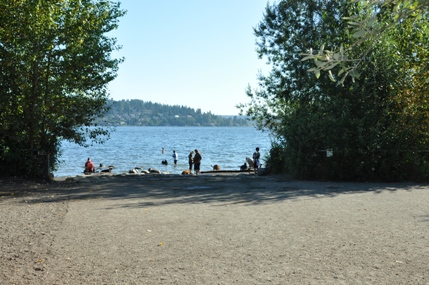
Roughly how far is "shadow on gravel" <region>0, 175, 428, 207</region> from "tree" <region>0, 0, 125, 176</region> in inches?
67.0

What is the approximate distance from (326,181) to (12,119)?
1167 centimetres

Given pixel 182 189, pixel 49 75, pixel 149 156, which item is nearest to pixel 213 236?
pixel 182 189

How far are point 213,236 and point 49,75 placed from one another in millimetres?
12438

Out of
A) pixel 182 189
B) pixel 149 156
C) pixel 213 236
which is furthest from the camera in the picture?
pixel 149 156

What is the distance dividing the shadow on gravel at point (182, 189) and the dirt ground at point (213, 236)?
0.21 feet

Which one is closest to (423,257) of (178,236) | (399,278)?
(399,278)

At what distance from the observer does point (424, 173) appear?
1897 centimetres

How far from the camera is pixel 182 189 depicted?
16594mm

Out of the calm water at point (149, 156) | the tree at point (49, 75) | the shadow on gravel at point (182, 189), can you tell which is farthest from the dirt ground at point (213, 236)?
the calm water at point (149, 156)

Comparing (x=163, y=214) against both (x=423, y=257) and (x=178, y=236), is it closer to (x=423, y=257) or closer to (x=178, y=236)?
(x=178, y=236)

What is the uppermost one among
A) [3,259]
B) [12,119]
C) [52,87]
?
[52,87]

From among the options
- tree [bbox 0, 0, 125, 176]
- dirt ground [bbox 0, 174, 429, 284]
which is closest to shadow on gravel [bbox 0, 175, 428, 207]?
dirt ground [bbox 0, 174, 429, 284]

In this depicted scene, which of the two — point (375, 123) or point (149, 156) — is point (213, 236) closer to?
point (375, 123)

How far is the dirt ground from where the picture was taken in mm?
6414
